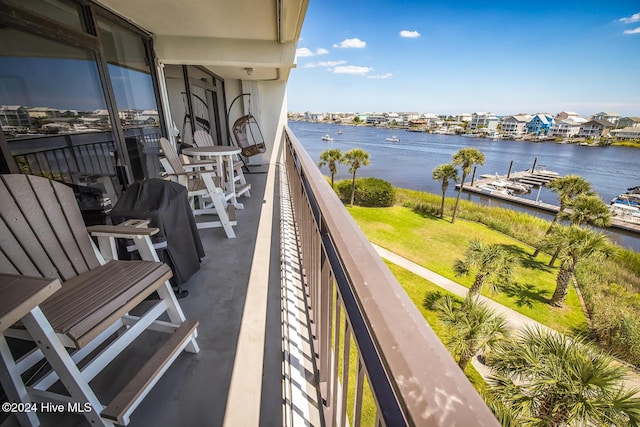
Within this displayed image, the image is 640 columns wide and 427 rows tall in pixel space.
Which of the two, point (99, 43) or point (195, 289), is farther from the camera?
point (99, 43)

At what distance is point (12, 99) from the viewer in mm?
1777

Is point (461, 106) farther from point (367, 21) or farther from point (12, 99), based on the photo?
point (12, 99)

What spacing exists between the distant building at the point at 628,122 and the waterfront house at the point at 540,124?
1008 cm

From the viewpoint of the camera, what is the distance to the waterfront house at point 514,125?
5882 centimetres

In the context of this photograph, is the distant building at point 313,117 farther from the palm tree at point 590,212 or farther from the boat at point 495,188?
the palm tree at point 590,212

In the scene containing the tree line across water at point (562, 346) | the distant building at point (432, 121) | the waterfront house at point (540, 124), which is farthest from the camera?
the distant building at point (432, 121)

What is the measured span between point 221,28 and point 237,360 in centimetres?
374

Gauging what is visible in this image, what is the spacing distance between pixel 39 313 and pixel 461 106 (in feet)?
307

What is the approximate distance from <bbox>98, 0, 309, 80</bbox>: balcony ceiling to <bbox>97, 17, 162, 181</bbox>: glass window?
0.76ft

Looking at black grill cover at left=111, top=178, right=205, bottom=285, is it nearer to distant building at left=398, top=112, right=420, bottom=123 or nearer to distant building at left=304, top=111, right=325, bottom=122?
distant building at left=304, top=111, right=325, bottom=122

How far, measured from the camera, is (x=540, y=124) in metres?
57.8

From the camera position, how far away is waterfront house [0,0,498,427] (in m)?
0.46

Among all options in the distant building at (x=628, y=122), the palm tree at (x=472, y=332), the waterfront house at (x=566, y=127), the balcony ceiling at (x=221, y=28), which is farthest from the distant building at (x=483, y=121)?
the balcony ceiling at (x=221, y=28)

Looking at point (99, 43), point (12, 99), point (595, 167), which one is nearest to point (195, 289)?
point (12, 99)
